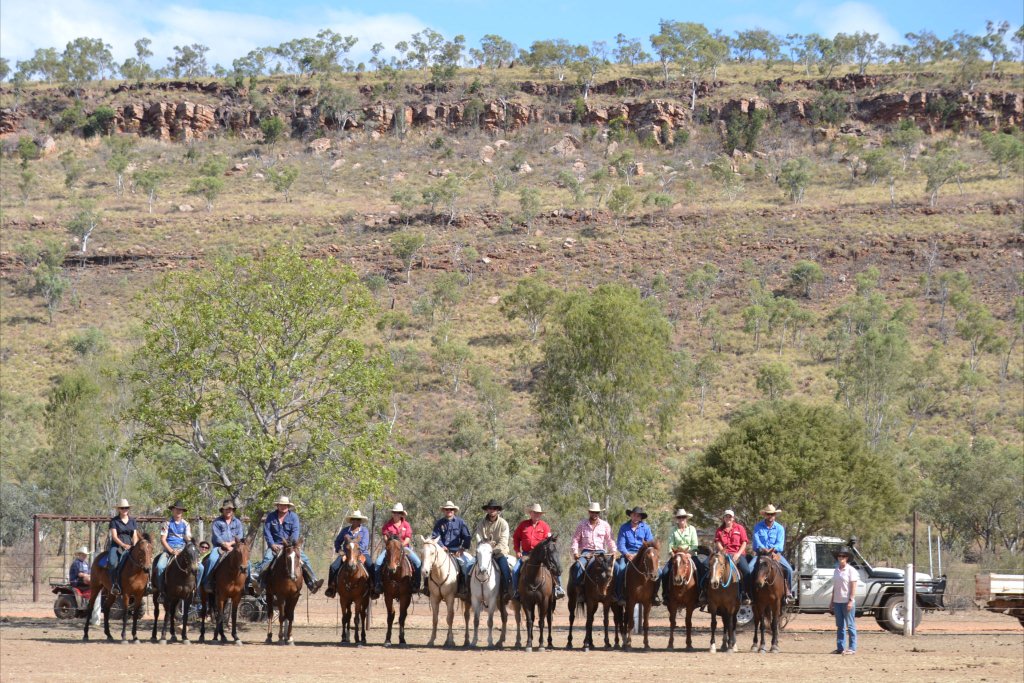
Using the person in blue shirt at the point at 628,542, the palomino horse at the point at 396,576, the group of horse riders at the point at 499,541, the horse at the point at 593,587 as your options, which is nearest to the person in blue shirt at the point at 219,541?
the group of horse riders at the point at 499,541

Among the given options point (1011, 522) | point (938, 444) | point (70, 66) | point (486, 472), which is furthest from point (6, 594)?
point (70, 66)

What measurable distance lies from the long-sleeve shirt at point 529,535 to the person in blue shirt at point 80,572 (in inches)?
353

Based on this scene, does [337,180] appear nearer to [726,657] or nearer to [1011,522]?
[1011,522]

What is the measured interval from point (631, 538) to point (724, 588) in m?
1.67

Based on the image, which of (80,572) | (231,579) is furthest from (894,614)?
(80,572)

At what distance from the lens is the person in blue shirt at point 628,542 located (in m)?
19.3

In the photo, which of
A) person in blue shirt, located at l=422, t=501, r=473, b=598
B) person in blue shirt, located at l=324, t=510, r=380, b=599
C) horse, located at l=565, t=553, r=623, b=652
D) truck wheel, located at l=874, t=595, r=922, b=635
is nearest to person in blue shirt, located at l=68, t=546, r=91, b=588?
person in blue shirt, located at l=324, t=510, r=380, b=599

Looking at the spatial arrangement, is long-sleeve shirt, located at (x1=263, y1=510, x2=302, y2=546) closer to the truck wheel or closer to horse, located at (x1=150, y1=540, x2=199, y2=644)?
horse, located at (x1=150, y1=540, x2=199, y2=644)

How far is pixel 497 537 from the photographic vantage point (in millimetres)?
20125

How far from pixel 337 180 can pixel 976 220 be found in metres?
54.2

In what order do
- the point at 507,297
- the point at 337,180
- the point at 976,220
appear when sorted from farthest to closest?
the point at 337,180
the point at 976,220
the point at 507,297

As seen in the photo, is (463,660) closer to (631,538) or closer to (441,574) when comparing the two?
(441,574)

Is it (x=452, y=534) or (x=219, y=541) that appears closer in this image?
(x=219, y=541)

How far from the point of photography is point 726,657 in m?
18.5
